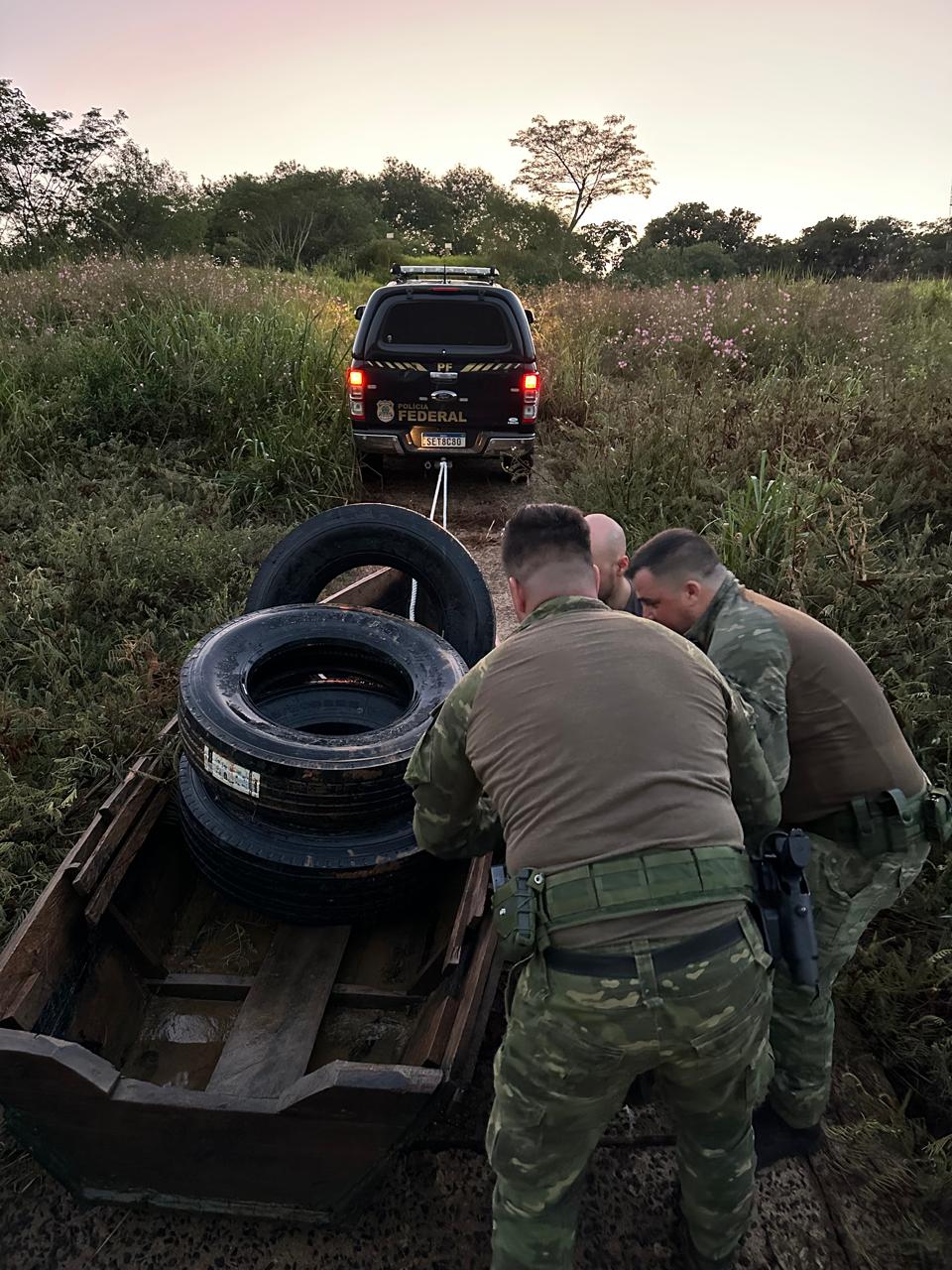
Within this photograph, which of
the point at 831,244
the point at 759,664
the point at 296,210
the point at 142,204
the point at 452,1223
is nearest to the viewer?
the point at 452,1223

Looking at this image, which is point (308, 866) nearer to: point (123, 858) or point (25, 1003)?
point (123, 858)

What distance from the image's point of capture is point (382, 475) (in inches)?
308

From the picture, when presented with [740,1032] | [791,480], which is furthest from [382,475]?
[740,1032]

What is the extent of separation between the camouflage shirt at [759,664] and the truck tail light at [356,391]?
530 cm

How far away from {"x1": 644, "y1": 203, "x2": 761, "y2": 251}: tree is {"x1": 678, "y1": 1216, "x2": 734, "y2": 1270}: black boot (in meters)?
38.0

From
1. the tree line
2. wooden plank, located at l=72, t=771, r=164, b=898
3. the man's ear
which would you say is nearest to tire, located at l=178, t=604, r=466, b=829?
wooden plank, located at l=72, t=771, r=164, b=898

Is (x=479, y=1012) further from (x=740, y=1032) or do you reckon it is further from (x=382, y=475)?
(x=382, y=475)

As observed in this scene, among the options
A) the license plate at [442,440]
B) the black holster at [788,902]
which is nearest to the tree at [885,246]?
the license plate at [442,440]

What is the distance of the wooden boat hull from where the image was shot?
72.7 inches

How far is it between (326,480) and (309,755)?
4.91 m

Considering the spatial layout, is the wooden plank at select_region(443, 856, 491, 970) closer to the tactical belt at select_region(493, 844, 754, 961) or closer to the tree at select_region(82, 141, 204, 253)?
the tactical belt at select_region(493, 844, 754, 961)

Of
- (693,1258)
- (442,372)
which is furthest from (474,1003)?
(442,372)

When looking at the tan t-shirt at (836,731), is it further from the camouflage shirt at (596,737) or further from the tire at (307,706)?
the tire at (307,706)

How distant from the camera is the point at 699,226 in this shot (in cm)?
3562
